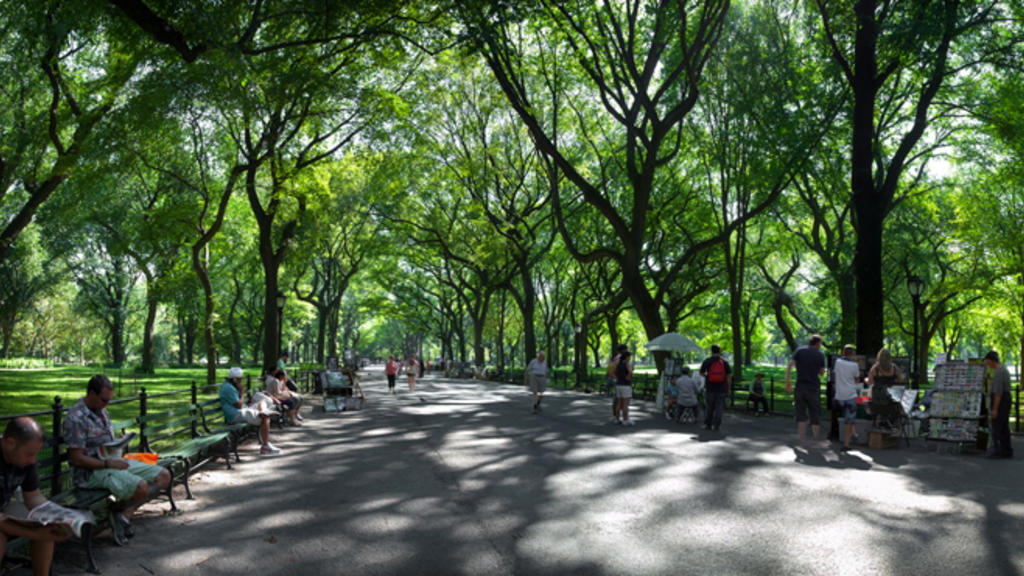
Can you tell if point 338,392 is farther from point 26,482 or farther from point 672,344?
point 26,482

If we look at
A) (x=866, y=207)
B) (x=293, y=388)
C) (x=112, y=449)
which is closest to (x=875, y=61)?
A: (x=866, y=207)

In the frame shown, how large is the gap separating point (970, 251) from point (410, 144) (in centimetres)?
2701

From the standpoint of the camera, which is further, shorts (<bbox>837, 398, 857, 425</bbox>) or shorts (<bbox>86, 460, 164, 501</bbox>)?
shorts (<bbox>837, 398, 857, 425</bbox>)

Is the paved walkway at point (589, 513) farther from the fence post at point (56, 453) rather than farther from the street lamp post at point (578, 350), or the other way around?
the street lamp post at point (578, 350)

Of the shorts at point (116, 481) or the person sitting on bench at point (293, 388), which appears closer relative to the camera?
the shorts at point (116, 481)

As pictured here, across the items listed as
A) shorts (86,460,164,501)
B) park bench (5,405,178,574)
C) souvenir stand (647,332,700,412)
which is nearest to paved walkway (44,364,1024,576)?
park bench (5,405,178,574)

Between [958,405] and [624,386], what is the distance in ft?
20.1

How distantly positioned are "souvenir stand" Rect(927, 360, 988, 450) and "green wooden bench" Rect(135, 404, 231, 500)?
35.8 feet

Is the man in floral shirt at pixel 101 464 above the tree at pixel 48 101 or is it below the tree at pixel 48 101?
below

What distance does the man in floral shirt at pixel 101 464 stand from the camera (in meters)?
5.78

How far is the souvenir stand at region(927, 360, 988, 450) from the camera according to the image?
36.1ft

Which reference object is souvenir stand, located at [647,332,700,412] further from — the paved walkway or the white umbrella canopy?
the paved walkway

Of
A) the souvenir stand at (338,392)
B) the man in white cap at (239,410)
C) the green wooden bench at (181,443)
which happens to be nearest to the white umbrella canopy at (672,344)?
the souvenir stand at (338,392)

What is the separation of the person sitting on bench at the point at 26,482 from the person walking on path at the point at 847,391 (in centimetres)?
1085
